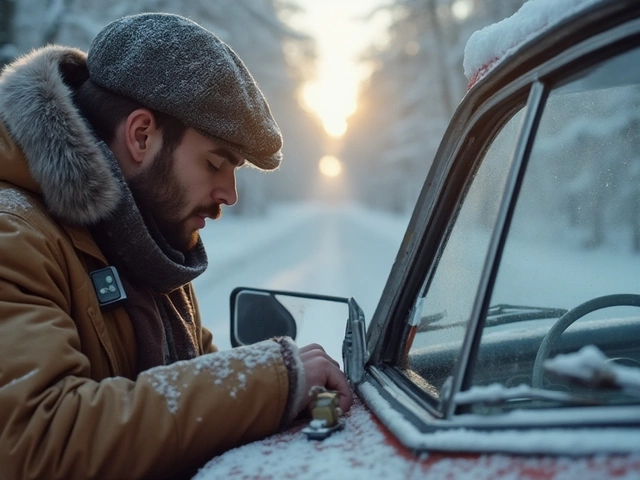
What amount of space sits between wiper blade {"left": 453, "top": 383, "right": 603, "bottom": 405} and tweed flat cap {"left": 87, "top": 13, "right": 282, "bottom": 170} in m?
1.26

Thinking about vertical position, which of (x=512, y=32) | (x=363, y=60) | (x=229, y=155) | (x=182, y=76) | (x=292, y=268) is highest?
(x=363, y=60)

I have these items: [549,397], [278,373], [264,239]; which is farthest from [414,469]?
[264,239]

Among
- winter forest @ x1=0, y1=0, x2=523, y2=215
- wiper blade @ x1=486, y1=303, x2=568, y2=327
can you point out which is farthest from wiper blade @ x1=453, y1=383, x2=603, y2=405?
winter forest @ x1=0, y1=0, x2=523, y2=215

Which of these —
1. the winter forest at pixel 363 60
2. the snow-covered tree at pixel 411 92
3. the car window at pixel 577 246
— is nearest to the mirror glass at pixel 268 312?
the car window at pixel 577 246

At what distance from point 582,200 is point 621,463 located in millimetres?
1300

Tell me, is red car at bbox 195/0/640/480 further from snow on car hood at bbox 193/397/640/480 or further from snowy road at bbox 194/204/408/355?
snowy road at bbox 194/204/408/355

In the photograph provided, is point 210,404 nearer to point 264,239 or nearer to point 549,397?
point 549,397

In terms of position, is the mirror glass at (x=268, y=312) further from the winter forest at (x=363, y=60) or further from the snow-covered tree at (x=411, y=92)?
the snow-covered tree at (x=411, y=92)

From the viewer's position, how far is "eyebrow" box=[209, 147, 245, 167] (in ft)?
7.33

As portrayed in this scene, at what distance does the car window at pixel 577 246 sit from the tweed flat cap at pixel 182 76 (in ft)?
3.26

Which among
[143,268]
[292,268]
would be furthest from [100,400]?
[292,268]

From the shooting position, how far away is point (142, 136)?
219 centimetres

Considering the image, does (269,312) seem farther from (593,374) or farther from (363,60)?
(363,60)

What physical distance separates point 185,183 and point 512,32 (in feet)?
4.03
